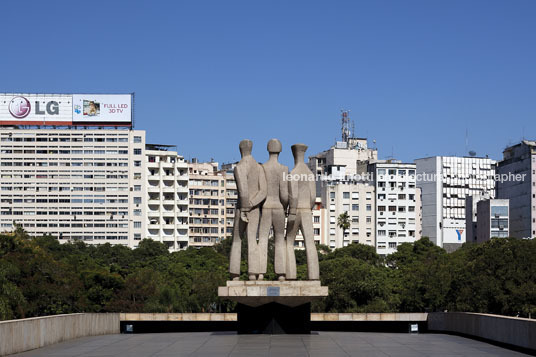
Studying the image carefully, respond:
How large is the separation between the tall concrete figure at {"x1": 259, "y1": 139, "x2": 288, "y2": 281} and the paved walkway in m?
3.29

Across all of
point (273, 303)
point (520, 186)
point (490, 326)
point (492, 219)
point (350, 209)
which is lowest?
point (490, 326)

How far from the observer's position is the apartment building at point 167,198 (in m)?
183

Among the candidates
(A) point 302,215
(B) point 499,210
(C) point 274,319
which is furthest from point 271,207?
(B) point 499,210

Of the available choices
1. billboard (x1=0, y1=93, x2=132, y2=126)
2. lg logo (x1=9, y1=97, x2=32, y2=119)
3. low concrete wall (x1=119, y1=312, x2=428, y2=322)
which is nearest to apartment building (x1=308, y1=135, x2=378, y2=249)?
billboard (x1=0, y1=93, x2=132, y2=126)

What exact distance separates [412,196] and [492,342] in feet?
524

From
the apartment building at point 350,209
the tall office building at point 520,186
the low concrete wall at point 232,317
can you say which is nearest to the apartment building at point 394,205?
the apartment building at point 350,209

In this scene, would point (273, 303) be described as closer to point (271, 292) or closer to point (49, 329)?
point (271, 292)

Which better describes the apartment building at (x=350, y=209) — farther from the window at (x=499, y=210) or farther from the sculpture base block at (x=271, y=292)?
the sculpture base block at (x=271, y=292)

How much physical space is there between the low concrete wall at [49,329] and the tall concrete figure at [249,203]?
6102 mm

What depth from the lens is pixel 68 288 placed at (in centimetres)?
6888

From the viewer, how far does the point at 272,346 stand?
29.7m

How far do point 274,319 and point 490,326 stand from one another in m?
8.65

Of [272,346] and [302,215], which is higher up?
[302,215]

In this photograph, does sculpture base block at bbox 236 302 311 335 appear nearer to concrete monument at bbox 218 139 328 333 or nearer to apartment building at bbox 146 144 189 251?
concrete monument at bbox 218 139 328 333
